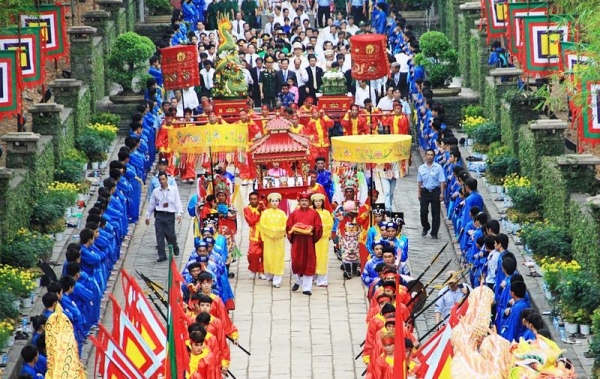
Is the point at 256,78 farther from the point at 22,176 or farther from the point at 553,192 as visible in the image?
the point at 553,192

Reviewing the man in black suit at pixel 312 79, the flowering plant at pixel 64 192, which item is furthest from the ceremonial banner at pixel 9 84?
the man in black suit at pixel 312 79

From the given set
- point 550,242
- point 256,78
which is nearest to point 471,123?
point 256,78

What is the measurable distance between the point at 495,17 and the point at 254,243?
10445 millimetres

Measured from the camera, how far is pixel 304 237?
30.8 meters

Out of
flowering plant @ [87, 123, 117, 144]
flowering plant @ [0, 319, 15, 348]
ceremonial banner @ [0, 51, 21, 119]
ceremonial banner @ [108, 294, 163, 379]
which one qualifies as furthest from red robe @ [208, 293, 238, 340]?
flowering plant @ [87, 123, 117, 144]

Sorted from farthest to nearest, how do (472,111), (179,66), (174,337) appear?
1. (472,111)
2. (179,66)
3. (174,337)

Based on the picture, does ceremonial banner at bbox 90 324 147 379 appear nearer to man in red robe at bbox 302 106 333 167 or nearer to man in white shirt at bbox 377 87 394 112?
man in red robe at bbox 302 106 333 167

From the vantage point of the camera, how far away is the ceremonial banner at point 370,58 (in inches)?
1569

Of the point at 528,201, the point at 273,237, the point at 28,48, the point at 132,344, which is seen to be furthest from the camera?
the point at 28,48

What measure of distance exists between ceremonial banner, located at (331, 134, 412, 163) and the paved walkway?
199 cm

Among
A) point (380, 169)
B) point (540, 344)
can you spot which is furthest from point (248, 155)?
point (540, 344)

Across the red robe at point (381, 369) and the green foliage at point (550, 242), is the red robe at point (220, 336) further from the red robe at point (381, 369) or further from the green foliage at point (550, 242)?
the green foliage at point (550, 242)

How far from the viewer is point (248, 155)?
33781 millimetres

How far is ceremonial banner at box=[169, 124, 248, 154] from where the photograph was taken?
32.5 meters
